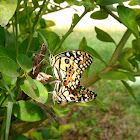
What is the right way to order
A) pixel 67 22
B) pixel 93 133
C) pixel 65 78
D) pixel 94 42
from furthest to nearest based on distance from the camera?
pixel 67 22
pixel 94 42
pixel 93 133
pixel 65 78

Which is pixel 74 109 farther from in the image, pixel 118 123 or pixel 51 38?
pixel 51 38

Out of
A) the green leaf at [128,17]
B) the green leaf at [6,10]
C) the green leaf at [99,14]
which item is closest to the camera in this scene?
the green leaf at [6,10]

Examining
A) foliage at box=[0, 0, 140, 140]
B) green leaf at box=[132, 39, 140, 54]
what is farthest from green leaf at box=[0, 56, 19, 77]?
green leaf at box=[132, 39, 140, 54]

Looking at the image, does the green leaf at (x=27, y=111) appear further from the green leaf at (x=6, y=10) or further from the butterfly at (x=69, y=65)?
the green leaf at (x=6, y=10)

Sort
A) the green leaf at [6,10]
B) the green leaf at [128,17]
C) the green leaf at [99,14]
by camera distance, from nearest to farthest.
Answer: the green leaf at [6,10], the green leaf at [128,17], the green leaf at [99,14]

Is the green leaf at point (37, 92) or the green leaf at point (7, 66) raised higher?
the green leaf at point (7, 66)

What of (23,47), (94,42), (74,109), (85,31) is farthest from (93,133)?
(85,31)

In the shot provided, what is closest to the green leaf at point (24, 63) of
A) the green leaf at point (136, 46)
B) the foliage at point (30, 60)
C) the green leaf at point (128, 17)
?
the foliage at point (30, 60)
